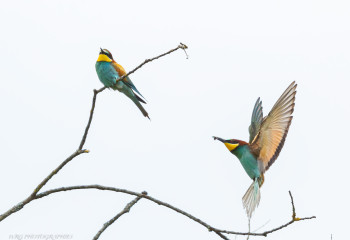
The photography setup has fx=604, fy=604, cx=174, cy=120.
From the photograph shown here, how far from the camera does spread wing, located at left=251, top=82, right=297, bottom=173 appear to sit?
4.78 metres

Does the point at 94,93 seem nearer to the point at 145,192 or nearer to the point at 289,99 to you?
the point at 145,192

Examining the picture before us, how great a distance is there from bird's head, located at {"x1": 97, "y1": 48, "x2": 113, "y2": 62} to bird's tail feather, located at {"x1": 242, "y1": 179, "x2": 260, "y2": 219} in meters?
2.34

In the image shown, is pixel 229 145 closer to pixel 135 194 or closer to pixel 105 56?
pixel 105 56

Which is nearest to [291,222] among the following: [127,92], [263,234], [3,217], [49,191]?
[263,234]

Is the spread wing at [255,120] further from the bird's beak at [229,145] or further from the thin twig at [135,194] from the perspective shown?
the thin twig at [135,194]

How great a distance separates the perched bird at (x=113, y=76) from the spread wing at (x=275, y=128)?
1.50 meters

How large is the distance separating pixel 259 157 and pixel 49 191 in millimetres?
2672

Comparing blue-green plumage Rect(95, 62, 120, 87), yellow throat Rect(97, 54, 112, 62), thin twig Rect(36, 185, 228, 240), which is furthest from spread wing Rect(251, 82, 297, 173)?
thin twig Rect(36, 185, 228, 240)

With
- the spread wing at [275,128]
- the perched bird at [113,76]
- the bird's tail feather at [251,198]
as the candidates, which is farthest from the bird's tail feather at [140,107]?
the bird's tail feather at [251,198]

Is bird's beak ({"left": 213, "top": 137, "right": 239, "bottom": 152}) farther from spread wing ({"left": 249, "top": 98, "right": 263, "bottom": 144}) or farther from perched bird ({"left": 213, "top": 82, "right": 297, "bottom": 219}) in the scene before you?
spread wing ({"left": 249, "top": 98, "right": 263, "bottom": 144})

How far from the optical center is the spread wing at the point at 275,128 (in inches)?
188

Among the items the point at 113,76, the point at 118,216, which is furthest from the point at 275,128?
the point at 118,216

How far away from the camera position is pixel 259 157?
486cm

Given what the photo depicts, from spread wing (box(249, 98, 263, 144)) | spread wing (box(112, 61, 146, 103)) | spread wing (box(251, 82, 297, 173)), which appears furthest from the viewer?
spread wing (box(112, 61, 146, 103))
